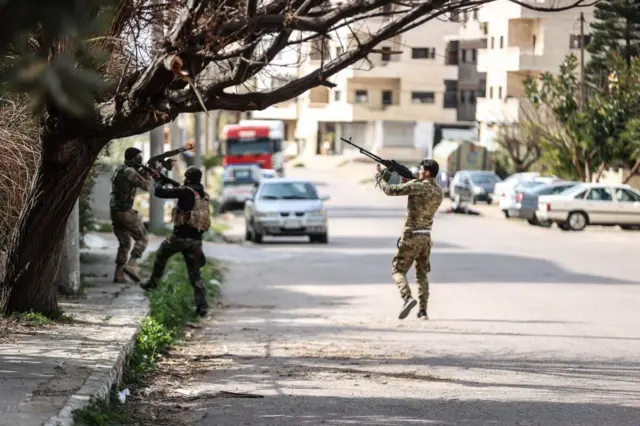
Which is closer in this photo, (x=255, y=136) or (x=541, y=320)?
(x=541, y=320)

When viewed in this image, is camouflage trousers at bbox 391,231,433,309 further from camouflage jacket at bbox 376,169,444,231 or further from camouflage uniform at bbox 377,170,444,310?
camouflage jacket at bbox 376,169,444,231

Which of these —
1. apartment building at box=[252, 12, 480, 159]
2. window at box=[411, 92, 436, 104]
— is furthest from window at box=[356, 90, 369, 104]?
window at box=[411, 92, 436, 104]

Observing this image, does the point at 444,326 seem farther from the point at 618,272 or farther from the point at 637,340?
the point at 618,272

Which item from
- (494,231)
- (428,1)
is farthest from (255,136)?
(428,1)

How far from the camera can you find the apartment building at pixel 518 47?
62.0m

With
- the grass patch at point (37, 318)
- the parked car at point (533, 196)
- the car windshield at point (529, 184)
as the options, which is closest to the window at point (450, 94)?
the car windshield at point (529, 184)

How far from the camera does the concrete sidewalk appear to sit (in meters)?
7.79

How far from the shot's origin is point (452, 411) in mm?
8914

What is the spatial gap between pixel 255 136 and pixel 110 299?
141 ft

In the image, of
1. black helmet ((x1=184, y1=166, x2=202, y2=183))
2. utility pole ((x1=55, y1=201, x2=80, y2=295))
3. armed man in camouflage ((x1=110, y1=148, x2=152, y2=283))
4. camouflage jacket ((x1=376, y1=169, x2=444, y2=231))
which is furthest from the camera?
armed man in camouflage ((x1=110, y1=148, x2=152, y2=283))

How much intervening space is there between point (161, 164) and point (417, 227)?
3.41m

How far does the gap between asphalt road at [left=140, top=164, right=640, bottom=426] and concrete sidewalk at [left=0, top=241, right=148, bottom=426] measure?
2.32ft

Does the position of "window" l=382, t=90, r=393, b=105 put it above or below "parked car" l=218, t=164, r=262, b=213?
above

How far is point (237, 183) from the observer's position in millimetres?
52688
